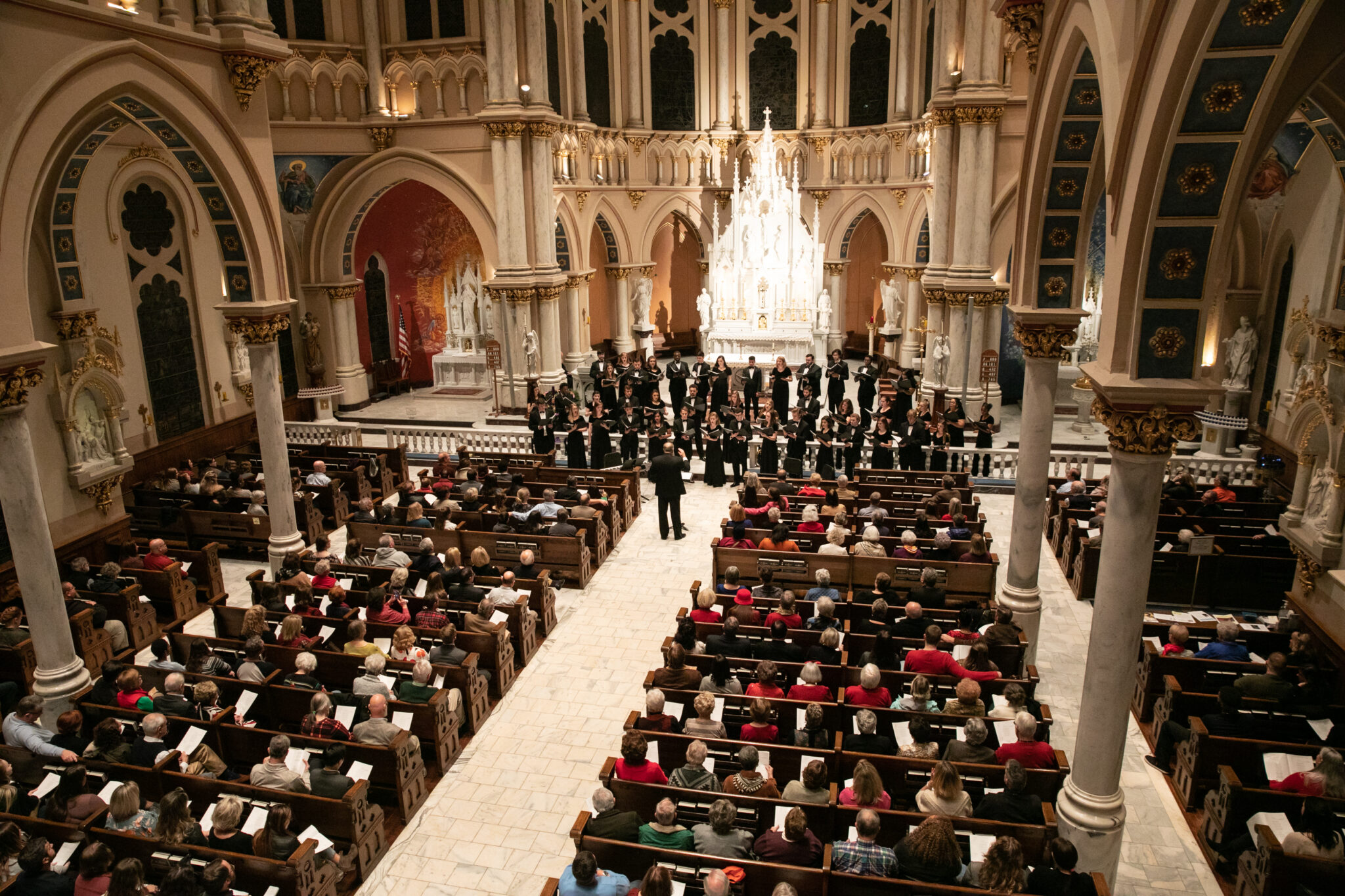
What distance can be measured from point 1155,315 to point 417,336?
22706 mm

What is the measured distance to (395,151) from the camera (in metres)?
20.9

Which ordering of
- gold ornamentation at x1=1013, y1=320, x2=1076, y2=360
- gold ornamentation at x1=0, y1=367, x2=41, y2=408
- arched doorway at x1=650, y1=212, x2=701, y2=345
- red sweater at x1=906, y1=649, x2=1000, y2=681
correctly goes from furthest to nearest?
arched doorway at x1=650, y1=212, x2=701, y2=345 < gold ornamentation at x1=1013, y1=320, x2=1076, y2=360 < gold ornamentation at x1=0, y1=367, x2=41, y2=408 < red sweater at x1=906, y1=649, x2=1000, y2=681

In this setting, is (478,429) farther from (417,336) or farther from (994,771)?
(994,771)

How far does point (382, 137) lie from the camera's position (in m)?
20.8

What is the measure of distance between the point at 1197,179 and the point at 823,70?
21504 millimetres

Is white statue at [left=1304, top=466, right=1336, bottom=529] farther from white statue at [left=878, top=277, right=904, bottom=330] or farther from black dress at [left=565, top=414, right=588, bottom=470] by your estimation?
white statue at [left=878, top=277, right=904, bottom=330]

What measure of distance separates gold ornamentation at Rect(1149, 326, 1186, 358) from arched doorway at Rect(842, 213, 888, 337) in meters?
23.0

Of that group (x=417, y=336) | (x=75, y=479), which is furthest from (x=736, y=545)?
(x=417, y=336)

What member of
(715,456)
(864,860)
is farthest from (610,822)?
(715,456)

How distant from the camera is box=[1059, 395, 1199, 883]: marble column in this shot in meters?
6.72

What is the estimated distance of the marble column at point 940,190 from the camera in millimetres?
19469

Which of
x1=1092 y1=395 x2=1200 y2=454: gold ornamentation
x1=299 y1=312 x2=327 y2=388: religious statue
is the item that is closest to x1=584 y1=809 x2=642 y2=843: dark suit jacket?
x1=1092 y1=395 x2=1200 y2=454: gold ornamentation

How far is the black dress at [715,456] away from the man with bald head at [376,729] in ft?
31.2

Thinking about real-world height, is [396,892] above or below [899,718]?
below
